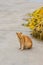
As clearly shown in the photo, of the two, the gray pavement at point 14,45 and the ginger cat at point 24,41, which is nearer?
the gray pavement at point 14,45

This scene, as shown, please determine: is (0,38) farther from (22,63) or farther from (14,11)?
(14,11)

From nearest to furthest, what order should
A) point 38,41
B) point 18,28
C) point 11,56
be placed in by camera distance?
point 11,56 → point 38,41 → point 18,28

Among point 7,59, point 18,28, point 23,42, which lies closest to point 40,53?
point 23,42

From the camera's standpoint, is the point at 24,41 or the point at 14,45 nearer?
the point at 24,41

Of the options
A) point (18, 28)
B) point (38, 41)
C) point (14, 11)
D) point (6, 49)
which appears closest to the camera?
point (6, 49)

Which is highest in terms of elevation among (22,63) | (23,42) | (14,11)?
(14,11)

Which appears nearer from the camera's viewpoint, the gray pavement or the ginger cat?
the gray pavement

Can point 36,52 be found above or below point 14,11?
below

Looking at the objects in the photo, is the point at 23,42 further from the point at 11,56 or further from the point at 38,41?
the point at 38,41

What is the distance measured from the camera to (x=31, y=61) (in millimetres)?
2820

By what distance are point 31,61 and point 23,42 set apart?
1.28 feet

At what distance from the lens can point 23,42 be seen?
→ 3.13m

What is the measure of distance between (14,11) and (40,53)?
2.77 metres

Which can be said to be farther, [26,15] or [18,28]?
[26,15]
